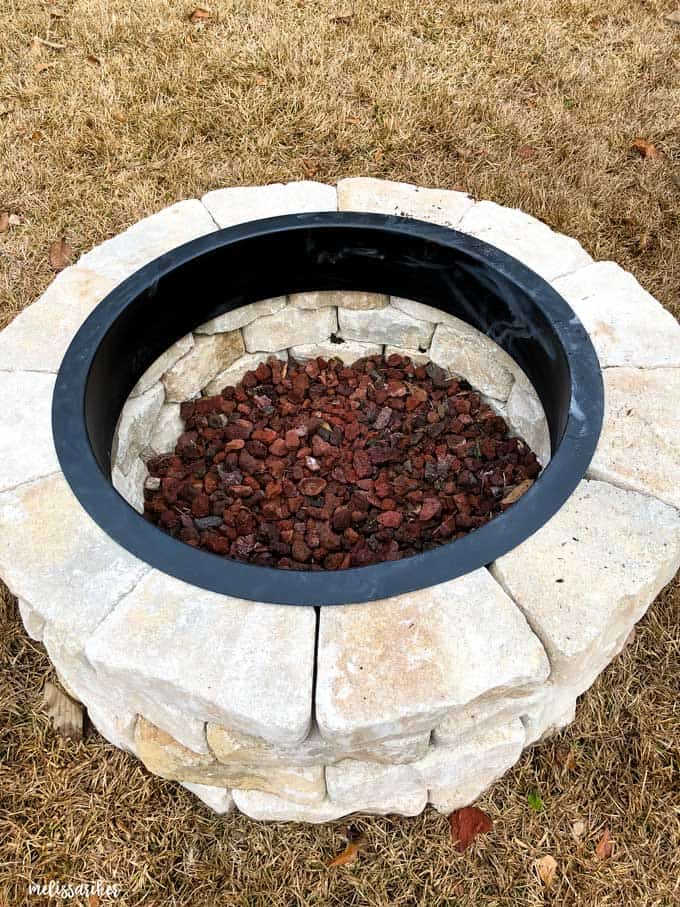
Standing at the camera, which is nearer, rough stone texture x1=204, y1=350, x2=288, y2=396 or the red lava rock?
the red lava rock

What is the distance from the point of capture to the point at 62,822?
2.03m

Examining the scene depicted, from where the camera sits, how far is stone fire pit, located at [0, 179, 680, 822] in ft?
5.01

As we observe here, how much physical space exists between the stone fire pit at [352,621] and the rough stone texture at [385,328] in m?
0.29

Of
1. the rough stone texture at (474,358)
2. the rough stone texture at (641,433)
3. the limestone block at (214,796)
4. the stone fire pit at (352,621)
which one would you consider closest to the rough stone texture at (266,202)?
the stone fire pit at (352,621)

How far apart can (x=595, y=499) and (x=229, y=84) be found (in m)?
3.60

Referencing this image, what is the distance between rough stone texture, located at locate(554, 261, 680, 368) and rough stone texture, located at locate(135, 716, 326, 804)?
4.47ft

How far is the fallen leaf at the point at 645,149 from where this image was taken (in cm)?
399

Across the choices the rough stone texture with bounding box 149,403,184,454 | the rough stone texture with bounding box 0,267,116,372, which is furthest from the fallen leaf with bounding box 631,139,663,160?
the rough stone texture with bounding box 0,267,116,372

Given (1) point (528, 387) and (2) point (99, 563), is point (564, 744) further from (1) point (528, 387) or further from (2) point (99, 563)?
(2) point (99, 563)

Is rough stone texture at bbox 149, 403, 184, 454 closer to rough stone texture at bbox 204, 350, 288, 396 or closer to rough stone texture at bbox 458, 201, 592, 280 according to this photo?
rough stone texture at bbox 204, 350, 288, 396

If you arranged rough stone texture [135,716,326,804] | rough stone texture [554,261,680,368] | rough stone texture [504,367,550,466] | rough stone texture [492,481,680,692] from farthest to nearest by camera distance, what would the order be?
1. rough stone texture [504,367,550,466]
2. rough stone texture [554,261,680,368]
3. rough stone texture [135,716,326,804]
4. rough stone texture [492,481,680,692]

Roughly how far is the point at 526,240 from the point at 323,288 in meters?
0.70

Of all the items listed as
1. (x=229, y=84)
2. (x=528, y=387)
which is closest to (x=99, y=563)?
(x=528, y=387)

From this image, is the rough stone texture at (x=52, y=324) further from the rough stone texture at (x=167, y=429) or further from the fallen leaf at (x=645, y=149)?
the fallen leaf at (x=645, y=149)
